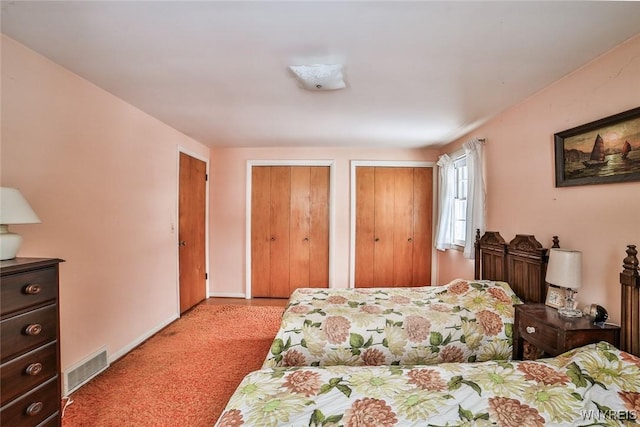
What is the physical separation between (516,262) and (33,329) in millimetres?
3149

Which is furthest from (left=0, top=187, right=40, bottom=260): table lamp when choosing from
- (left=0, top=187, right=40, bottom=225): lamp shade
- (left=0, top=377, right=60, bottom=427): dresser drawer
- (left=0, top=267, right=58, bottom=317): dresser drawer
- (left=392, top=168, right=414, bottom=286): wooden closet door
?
(left=392, top=168, right=414, bottom=286): wooden closet door

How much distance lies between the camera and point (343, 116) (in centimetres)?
284

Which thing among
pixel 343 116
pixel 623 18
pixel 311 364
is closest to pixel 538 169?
pixel 623 18

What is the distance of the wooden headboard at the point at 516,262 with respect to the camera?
2.14 metres

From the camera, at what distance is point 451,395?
114 centimetres

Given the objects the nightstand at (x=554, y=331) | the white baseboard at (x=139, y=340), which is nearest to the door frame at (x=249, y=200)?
the white baseboard at (x=139, y=340)

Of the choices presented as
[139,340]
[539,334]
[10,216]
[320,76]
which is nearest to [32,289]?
[10,216]

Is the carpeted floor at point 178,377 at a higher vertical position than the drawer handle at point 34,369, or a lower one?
lower

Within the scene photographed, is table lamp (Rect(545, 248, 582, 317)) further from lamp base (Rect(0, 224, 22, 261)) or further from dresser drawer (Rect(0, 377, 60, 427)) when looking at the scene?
lamp base (Rect(0, 224, 22, 261))

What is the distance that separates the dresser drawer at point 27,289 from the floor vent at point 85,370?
3.43 ft

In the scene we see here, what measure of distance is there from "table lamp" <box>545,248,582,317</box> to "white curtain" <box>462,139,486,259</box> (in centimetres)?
117

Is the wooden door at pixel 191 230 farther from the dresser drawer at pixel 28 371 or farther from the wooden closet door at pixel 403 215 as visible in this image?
the wooden closet door at pixel 403 215

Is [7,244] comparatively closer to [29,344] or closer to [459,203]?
[29,344]

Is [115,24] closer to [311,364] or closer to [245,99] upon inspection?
[245,99]
